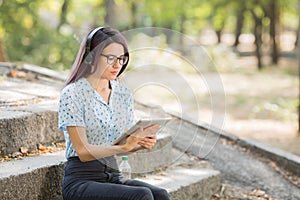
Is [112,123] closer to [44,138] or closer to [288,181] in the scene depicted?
[44,138]

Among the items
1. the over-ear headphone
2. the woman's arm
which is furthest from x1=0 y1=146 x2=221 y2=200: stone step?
the over-ear headphone

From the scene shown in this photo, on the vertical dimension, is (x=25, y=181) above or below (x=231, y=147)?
above

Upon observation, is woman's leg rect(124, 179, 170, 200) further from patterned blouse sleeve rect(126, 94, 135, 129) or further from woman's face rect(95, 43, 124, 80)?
woman's face rect(95, 43, 124, 80)

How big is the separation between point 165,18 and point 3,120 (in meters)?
24.1

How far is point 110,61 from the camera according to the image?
336cm

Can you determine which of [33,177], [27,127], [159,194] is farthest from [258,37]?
[33,177]

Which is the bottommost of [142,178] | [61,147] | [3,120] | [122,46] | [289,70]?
[289,70]

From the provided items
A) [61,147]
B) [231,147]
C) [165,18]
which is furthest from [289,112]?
[165,18]

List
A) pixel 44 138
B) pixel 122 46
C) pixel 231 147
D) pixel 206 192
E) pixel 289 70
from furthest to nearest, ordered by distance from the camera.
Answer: pixel 289 70, pixel 231 147, pixel 206 192, pixel 44 138, pixel 122 46

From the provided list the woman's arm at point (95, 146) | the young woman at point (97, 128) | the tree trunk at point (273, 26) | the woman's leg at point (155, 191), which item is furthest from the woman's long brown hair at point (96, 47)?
the tree trunk at point (273, 26)

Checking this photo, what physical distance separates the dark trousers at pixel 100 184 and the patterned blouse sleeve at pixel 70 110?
10.0 inches

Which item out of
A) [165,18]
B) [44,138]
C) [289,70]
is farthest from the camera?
[165,18]

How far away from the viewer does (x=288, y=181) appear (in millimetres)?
5402

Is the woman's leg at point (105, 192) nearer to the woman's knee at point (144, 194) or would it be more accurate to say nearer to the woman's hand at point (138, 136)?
the woman's knee at point (144, 194)
